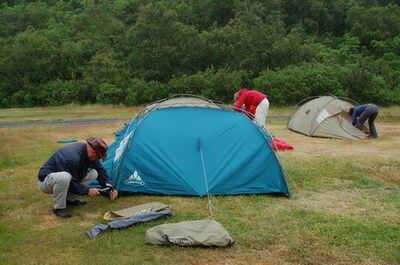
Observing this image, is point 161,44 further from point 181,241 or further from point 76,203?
point 181,241

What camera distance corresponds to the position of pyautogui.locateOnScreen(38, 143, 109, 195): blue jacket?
5953 millimetres

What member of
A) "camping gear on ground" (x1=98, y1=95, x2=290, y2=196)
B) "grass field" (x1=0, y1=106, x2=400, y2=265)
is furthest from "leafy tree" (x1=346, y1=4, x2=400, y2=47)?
"camping gear on ground" (x1=98, y1=95, x2=290, y2=196)

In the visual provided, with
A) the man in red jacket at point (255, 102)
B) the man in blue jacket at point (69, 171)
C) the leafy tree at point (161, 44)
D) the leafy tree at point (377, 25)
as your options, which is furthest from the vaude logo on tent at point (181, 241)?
the leafy tree at point (377, 25)

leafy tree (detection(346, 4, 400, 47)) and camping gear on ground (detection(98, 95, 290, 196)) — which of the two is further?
leafy tree (detection(346, 4, 400, 47))

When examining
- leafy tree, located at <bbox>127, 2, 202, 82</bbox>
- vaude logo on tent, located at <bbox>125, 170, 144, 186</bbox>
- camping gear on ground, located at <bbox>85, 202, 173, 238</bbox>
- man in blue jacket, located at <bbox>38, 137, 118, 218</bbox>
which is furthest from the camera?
leafy tree, located at <bbox>127, 2, 202, 82</bbox>

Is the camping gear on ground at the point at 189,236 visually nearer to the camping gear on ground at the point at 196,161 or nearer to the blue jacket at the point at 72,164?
the blue jacket at the point at 72,164

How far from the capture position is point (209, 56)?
33.8 meters

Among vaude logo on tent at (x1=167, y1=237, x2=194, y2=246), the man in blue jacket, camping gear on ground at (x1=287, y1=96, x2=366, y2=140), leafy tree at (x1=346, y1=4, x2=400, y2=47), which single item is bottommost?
camping gear on ground at (x1=287, y1=96, x2=366, y2=140)

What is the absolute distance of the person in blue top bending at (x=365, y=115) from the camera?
496 inches

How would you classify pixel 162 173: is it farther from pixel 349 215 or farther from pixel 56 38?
pixel 56 38

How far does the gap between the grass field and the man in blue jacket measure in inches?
Answer: 12.6

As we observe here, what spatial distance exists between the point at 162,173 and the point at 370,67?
1020 inches

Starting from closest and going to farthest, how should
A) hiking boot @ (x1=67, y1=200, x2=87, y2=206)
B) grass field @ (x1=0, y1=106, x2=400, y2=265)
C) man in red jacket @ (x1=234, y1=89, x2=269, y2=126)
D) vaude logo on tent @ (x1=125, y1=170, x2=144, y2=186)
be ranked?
1. grass field @ (x1=0, y1=106, x2=400, y2=265)
2. hiking boot @ (x1=67, y1=200, x2=87, y2=206)
3. vaude logo on tent @ (x1=125, y1=170, x2=144, y2=186)
4. man in red jacket @ (x1=234, y1=89, x2=269, y2=126)

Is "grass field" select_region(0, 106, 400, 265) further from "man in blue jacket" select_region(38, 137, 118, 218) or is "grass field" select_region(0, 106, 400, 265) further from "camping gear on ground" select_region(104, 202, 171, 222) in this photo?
"man in blue jacket" select_region(38, 137, 118, 218)
